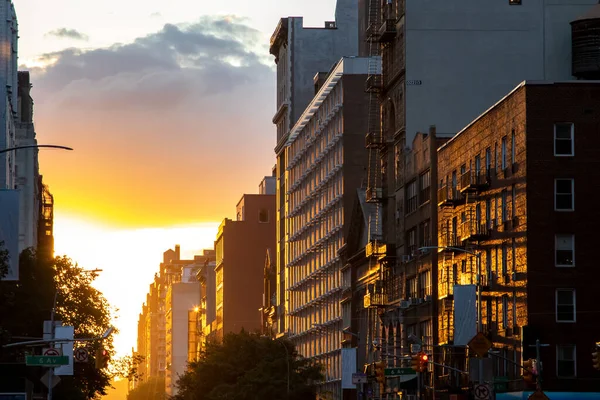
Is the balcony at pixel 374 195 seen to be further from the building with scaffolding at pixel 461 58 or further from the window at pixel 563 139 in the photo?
the window at pixel 563 139

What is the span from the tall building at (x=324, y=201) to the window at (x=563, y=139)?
5370cm

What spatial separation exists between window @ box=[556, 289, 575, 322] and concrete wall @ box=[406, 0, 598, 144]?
28.5 m

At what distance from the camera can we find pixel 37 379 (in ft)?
324

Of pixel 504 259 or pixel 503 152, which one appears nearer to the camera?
pixel 504 259

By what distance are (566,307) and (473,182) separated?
1367cm

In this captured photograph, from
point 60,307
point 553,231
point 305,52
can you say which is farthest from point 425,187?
point 305,52

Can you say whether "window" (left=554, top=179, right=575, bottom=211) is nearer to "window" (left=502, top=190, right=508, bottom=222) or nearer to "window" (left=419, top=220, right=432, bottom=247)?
"window" (left=502, top=190, right=508, bottom=222)

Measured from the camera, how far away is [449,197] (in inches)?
3851

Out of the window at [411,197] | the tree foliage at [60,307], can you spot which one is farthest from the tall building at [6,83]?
the window at [411,197]

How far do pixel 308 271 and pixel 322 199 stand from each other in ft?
40.8

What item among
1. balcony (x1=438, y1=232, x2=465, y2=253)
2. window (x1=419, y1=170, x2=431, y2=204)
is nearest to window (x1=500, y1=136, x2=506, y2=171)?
balcony (x1=438, y1=232, x2=465, y2=253)

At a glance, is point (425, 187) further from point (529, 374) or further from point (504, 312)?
point (529, 374)

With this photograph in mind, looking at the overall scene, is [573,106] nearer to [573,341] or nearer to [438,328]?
[573,341]

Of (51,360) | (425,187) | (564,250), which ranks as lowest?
(51,360)
